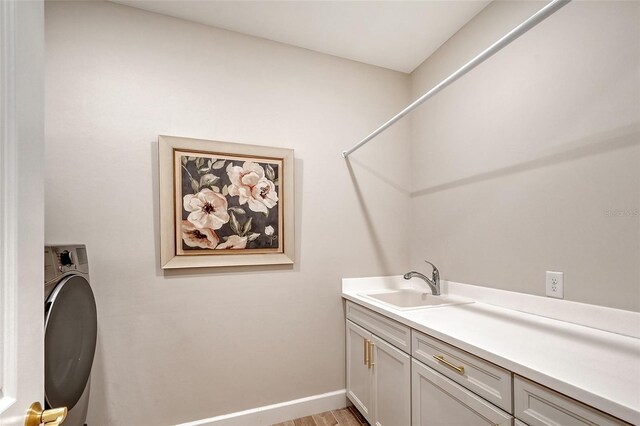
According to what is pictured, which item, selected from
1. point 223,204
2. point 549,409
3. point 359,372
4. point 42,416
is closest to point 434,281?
point 359,372

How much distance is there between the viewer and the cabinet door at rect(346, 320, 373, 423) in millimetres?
1802

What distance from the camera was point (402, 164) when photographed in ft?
7.85

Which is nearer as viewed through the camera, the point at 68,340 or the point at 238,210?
the point at 68,340

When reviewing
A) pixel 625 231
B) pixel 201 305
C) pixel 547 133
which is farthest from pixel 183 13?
pixel 625 231

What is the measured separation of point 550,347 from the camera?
103 cm

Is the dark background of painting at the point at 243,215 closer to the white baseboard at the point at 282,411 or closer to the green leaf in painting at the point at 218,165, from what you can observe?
the green leaf in painting at the point at 218,165

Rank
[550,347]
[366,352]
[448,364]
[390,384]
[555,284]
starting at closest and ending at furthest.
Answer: [550,347]
[448,364]
[555,284]
[390,384]
[366,352]

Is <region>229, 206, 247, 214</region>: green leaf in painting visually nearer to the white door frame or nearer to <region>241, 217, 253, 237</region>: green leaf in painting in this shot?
<region>241, 217, 253, 237</region>: green leaf in painting

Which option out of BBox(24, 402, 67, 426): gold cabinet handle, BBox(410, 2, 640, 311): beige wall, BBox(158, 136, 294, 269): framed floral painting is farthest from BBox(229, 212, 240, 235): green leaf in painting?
BBox(410, 2, 640, 311): beige wall

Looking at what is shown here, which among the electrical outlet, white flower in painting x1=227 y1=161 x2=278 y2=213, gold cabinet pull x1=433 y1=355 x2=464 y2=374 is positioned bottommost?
gold cabinet pull x1=433 y1=355 x2=464 y2=374

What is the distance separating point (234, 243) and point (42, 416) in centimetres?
131

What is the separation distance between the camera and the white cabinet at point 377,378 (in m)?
1.46

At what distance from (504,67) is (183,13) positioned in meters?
1.96

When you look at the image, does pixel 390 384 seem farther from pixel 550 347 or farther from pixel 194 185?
pixel 194 185
